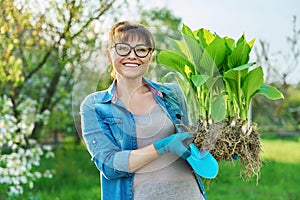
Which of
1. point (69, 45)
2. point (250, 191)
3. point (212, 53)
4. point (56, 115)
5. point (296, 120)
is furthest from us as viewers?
point (296, 120)

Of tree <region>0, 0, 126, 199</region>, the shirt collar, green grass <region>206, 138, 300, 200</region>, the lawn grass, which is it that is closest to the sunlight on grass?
green grass <region>206, 138, 300, 200</region>

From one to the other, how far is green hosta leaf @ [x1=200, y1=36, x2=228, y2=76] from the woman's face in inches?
5.3

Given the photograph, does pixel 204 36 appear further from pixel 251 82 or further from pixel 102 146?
pixel 102 146

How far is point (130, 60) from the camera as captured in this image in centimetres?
126

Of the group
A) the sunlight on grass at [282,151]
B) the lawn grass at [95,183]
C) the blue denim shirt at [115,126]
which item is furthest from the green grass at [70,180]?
the blue denim shirt at [115,126]

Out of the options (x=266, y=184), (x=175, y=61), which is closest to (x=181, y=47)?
(x=175, y=61)

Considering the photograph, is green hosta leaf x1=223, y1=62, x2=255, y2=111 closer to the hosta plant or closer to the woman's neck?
the hosta plant

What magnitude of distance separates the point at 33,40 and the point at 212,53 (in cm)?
275

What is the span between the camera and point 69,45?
363cm

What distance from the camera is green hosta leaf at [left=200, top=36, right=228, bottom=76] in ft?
4.13

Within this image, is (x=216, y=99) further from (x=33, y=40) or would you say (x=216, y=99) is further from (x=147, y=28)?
(x=33, y=40)

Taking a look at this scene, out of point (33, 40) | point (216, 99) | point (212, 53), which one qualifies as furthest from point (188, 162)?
point (33, 40)

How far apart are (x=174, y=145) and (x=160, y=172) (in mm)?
127

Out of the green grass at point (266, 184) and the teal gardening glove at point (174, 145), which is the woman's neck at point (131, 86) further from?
the green grass at point (266, 184)
